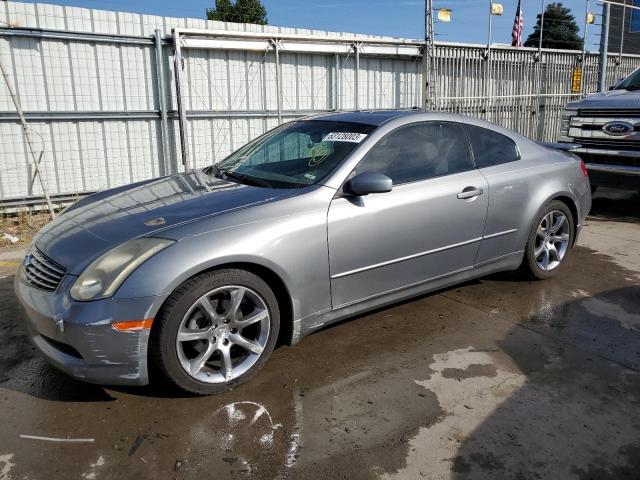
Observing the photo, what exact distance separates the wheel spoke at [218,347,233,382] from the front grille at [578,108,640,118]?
20.9 feet

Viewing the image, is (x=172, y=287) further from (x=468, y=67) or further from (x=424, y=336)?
(x=468, y=67)

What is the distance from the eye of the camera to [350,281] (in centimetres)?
345

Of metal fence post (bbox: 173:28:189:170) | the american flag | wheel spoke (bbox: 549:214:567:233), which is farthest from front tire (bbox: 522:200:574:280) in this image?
the american flag

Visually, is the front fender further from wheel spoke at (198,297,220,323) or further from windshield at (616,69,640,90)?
windshield at (616,69,640,90)

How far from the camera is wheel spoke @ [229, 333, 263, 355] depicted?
310 centimetres

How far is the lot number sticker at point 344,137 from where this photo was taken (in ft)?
12.2

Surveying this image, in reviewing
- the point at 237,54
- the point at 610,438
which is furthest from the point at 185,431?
the point at 237,54

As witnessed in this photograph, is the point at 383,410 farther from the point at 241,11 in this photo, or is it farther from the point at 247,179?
the point at 241,11

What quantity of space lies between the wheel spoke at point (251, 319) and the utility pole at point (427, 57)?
871cm

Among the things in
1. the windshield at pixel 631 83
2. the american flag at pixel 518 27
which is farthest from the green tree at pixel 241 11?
the windshield at pixel 631 83

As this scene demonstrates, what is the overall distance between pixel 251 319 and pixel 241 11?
35.1 m

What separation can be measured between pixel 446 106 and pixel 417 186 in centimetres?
821

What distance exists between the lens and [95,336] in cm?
269

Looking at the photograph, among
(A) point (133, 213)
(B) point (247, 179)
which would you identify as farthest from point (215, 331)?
(B) point (247, 179)
